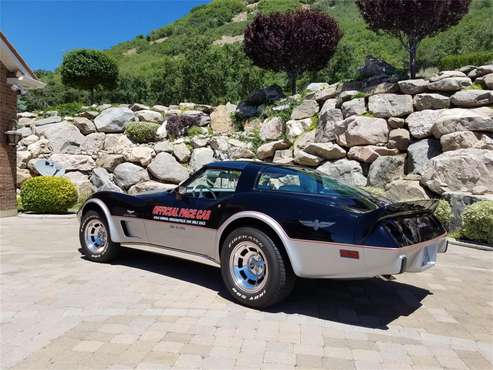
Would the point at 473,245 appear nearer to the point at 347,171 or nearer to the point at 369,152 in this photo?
the point at 347,171

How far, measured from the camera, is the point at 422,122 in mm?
11875

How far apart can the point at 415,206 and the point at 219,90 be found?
64.3ft

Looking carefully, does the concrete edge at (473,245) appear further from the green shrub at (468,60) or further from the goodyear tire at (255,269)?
the green shrub at (468,60)

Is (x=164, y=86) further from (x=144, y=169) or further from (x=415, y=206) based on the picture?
(x=415, y=206)

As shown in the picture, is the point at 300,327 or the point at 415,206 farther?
the point at 415,206

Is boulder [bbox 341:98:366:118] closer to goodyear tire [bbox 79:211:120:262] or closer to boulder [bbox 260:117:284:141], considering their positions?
boulder [bbox 260:117:284:141]

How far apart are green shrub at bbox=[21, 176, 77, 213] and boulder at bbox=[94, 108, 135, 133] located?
6515mm

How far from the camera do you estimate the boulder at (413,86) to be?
41.4 feet

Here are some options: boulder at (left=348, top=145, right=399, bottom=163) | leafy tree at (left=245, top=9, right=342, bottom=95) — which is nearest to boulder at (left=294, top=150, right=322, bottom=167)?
boulder at (left=348, top=145, right=399, bottom=163)

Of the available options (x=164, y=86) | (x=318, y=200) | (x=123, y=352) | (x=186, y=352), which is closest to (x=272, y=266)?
(x=318, y=200)

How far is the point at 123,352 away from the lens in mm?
3057

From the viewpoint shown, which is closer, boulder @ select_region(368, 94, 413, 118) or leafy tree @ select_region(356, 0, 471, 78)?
boulder @ select_region(368, 94, 413, 118)

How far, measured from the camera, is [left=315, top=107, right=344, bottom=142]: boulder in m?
13.2

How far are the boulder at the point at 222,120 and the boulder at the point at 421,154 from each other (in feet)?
25.5
